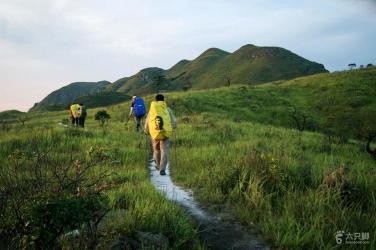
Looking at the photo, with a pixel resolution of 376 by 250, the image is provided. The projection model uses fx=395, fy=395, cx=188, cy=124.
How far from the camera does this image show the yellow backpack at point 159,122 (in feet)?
35.6

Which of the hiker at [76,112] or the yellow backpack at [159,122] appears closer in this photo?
the yellow backpack at [159,122]

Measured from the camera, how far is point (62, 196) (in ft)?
14.4

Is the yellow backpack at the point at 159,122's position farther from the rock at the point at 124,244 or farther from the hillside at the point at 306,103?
the hillside at the point at 306,103

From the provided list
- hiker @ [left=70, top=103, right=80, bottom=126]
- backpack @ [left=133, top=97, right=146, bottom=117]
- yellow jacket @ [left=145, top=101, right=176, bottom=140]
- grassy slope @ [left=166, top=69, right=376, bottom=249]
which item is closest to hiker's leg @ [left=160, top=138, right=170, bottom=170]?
yellow jacket @ [left=145, top=101, right=176, bottom=140]

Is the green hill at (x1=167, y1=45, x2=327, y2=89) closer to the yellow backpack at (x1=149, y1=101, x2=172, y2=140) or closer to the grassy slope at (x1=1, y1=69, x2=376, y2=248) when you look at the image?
the grassy slope at (x1=1, y1=69, x2=376, y2=248)

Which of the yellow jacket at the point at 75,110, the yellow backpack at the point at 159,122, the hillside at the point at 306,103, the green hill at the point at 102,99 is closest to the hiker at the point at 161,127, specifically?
the yellow backpack at the point at 159,122

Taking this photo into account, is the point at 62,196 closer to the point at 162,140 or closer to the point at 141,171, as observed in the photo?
the point at 141,171

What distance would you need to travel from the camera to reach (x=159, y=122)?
10.9 meters

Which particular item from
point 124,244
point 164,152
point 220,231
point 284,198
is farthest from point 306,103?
point 124,244

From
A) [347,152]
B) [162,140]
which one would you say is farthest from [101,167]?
[347,152]

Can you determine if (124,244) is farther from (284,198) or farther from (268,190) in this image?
(268,190)

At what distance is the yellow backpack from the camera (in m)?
10.9

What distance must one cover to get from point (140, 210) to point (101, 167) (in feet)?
14.6

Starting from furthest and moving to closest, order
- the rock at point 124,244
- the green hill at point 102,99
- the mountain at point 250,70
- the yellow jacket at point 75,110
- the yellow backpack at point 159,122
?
the mountain at point 250,70, the green hill at point 102,99, the yellow jacket at point 75,110, the yellow backpack at point 159,122, the rock at point 124,244
